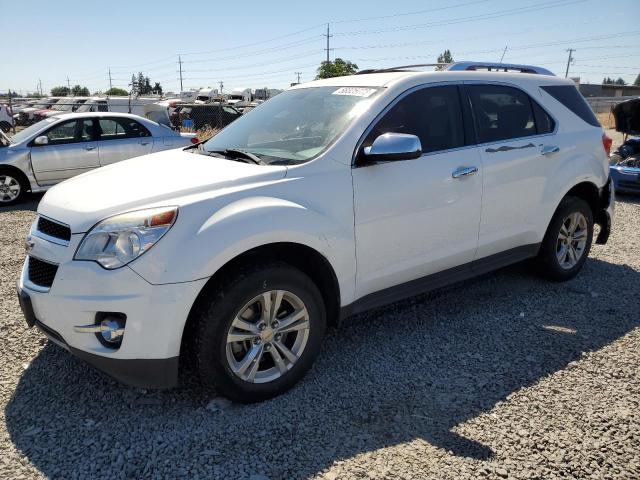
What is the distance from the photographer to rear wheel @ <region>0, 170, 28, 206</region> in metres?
8.65

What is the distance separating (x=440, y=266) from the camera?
12.3ft

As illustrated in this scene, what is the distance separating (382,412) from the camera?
2908mm

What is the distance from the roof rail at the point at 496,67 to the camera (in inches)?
169

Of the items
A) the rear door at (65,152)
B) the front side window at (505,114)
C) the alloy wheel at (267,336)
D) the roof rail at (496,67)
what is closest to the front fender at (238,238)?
the alloy wheel at (267,336)

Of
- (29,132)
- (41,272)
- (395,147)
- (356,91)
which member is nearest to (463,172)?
(395,147)

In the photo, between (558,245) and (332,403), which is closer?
(332,403)

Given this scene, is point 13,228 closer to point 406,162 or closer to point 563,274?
point 406,162

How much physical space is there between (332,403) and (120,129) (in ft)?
26.9

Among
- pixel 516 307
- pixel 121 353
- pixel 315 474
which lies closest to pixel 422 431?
pixel 315 474

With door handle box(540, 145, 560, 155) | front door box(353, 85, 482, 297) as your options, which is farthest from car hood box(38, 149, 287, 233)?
door handle box(540, 145, 560, 155)

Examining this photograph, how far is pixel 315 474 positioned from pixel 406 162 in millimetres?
1966

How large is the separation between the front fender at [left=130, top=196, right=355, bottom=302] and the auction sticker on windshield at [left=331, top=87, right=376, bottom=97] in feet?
3.15

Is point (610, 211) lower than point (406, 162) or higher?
lower

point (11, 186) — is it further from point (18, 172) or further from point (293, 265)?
point (293, 265)
